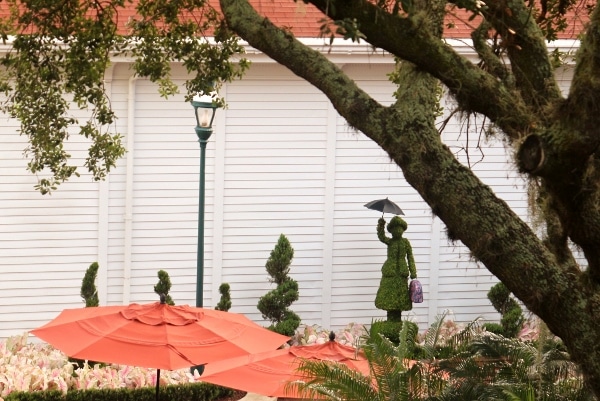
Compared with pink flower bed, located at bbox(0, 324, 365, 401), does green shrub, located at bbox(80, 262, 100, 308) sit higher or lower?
higher

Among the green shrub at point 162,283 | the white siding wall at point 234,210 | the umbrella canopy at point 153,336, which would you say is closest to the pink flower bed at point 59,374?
the umbrella canopy at point 153,336

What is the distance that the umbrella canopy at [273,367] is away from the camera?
465 inches

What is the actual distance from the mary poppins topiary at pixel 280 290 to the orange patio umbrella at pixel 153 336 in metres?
5.42

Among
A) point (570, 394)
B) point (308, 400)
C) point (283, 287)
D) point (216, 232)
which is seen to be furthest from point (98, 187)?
point (570, 394)

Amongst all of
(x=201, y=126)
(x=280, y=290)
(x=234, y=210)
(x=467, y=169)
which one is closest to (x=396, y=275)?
(x=280, y=290)

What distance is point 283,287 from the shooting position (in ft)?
61.4

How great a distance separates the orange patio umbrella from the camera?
12.2m

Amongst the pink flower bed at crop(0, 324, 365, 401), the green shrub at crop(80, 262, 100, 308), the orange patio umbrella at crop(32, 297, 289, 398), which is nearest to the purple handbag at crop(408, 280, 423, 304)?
the pink flower bed at crop(0, 324, 365, 401)

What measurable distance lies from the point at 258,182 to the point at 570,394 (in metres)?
9.42

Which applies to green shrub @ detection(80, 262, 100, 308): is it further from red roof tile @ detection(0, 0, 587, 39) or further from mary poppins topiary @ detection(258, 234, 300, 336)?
red roof tile @ detection(0, 0, 587, 39)

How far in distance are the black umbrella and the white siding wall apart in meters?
0.53

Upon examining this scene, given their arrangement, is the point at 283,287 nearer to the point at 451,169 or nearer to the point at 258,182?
the point at 258,182

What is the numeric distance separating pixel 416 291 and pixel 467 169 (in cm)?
1047

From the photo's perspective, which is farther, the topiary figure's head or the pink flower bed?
the topiary figure's head
